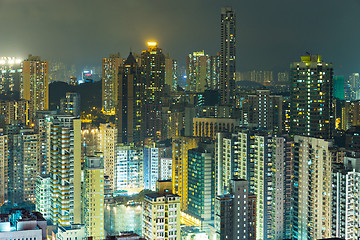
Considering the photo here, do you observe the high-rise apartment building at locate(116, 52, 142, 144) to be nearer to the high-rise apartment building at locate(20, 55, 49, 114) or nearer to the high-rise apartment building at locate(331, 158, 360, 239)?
the high-rise apartment building at locate(20, 55, 49, 114)

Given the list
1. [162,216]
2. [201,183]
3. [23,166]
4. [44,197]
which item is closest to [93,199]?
[44,197]

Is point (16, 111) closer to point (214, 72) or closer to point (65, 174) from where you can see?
point (214, 72)

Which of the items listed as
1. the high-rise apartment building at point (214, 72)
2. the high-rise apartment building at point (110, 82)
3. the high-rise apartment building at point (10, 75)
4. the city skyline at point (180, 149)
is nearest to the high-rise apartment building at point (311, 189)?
the city skyline at point (180, 149)

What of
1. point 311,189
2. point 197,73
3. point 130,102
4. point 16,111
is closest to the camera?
point 311,189

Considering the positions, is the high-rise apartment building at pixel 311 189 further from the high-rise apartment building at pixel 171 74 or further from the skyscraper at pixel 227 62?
the high-rise apartment building at pixel 171 74

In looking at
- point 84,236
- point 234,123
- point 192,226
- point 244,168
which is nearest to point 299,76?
point 234,123

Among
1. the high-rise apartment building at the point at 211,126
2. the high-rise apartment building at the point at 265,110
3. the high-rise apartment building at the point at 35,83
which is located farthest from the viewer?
the high-rise apartment building at the point at 35,83
